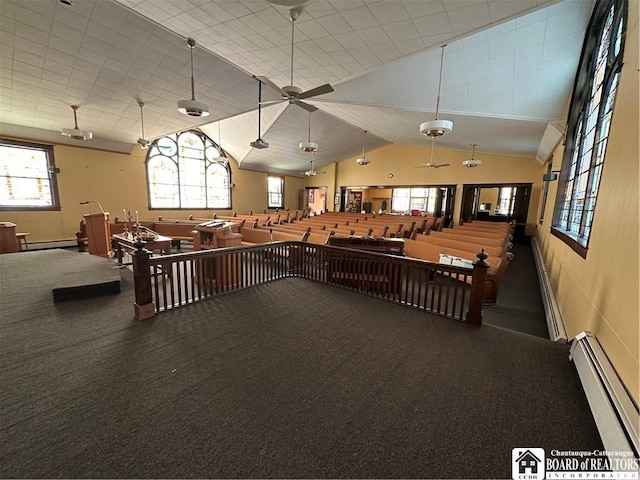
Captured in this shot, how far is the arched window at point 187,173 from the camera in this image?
9.20 metres

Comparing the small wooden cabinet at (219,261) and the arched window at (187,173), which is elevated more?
the arched window at (187,173)

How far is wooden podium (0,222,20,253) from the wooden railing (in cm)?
467

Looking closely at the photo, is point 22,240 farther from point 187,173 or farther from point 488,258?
point 488,258

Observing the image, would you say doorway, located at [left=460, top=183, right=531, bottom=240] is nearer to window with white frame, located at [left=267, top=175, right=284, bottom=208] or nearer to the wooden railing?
the wooden railing

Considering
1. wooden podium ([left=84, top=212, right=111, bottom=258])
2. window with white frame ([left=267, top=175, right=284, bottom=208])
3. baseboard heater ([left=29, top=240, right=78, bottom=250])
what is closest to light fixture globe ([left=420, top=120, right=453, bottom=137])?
wooden podium ([left=84, top=212, right=111, bottom=258])

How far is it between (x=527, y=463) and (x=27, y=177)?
10.5 meters

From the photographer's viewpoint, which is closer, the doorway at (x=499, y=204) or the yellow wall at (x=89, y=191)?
the yellow wall at (x=89, y=191)

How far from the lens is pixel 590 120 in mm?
3488

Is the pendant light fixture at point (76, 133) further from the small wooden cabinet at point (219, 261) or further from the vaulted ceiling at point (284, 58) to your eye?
the small wooden cabinet at point (219, 261)

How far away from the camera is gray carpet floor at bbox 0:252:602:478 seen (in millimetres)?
1201

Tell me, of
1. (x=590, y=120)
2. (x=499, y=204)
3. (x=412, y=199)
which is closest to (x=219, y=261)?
(x=590, y=120)

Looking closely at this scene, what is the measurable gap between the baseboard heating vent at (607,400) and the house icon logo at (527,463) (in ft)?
1.02

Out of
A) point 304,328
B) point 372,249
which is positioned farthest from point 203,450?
point 372,249

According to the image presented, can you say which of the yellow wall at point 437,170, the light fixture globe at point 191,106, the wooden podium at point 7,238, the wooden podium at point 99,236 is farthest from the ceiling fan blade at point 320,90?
the yellow wall at point 437,170
